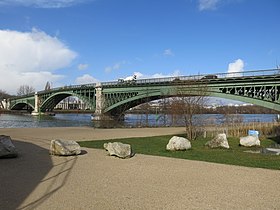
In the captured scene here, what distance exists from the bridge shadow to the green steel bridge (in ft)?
59.9

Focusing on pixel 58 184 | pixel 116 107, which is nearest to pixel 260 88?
pixel 116 107

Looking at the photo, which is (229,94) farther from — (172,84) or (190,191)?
(190,191)

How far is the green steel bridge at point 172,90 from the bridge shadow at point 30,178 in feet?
59.9

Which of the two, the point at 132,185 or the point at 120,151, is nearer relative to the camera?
the point at 132,185

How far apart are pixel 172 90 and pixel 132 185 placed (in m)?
38.7

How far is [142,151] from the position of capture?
17.4 metres

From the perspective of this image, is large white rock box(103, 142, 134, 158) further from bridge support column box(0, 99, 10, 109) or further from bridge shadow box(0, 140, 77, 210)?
bridge support column box(0, 99, 10, 109)

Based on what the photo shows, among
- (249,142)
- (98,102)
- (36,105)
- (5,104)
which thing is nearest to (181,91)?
(249,142)

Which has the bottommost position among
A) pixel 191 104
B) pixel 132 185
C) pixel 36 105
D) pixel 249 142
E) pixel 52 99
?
pixel 132 185

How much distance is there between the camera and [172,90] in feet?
156

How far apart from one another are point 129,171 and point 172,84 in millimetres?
37741

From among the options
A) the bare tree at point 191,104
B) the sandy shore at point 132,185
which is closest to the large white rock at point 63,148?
the sandy shore at point 132,185

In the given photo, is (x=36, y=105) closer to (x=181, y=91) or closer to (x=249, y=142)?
(x=181, y=91)

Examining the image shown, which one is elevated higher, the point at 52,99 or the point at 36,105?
the point at 52,99
